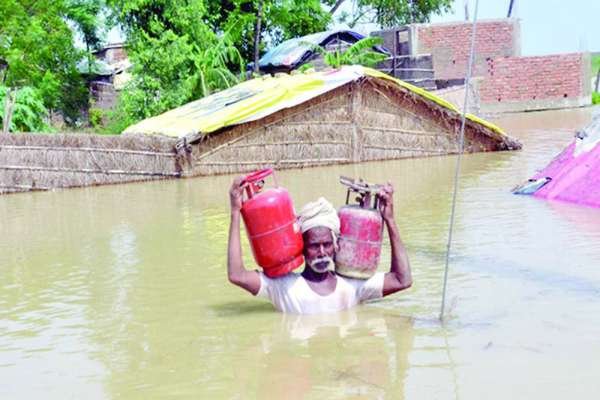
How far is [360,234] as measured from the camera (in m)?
5.39

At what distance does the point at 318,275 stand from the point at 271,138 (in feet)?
33.6

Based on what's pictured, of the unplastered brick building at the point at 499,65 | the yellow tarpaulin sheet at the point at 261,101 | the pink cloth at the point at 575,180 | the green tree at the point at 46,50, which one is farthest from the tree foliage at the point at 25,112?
the unplastered brick building at the point at 499,65

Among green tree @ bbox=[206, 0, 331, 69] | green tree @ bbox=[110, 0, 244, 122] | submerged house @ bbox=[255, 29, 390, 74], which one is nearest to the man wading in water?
green tree @ bbox=[110, 0, 244, 122]

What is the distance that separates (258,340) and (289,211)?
0.76 metres

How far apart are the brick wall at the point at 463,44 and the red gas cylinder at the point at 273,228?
82.8 ft

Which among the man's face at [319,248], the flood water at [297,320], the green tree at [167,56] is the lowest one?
the flood water at [297,320]

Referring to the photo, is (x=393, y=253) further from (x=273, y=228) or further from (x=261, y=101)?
(x=261, y=101)

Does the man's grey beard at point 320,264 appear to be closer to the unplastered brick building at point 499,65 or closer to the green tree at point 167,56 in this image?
the green tree at point 167,56

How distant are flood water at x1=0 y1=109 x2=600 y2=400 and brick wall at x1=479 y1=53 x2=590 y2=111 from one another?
19244 millimetres

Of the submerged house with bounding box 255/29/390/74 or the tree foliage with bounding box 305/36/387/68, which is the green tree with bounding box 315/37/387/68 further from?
the submerged house with bounding box 255/29/390/74

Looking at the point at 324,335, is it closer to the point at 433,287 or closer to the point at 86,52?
the point at 433,287

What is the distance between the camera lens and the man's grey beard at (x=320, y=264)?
539cm

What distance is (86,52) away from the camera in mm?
27219

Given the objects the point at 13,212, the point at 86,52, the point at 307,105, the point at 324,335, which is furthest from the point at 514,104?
the point at 324,335
